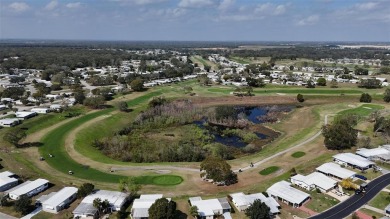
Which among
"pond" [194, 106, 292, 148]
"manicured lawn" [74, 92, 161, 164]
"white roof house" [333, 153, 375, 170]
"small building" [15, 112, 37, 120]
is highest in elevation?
"small building" [15, 112, 37, 120]

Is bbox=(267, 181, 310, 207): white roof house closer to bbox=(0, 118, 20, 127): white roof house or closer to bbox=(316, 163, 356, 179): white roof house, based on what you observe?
bbox=(316, 163, 356, 179): white roof house

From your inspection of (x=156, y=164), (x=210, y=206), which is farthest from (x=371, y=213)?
(x=156, y=164)

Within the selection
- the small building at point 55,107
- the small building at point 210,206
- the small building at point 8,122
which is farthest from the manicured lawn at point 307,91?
the small building at point 210,206

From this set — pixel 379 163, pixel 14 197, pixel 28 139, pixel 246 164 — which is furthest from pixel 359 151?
pixel 28 139

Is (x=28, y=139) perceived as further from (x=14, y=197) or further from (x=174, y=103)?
(x=174, y=103)

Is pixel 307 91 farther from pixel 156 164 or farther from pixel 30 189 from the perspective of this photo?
pixel 30 189

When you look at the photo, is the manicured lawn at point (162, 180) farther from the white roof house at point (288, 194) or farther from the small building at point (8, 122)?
the small building at point (8, 122)

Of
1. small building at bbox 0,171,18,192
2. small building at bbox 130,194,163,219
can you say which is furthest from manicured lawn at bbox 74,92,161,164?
small building at bbox 130,194,163,219
